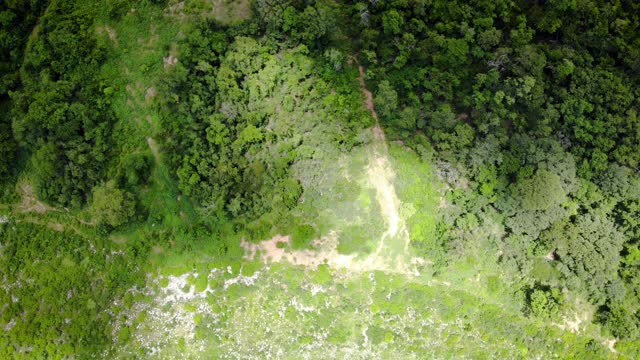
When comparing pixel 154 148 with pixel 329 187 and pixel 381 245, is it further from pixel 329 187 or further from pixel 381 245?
pixel 381 245

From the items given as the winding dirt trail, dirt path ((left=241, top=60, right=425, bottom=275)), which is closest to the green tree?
dirt path ((left=241, top=60, right=425, bottom=275))

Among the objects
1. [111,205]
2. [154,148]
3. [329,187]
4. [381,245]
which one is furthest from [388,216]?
[111,205]

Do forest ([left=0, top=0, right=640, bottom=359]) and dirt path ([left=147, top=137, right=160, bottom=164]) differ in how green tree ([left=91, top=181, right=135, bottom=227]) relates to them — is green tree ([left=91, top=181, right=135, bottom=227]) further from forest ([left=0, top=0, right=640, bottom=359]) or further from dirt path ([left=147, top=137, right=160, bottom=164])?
dirt path ([left=147, top=137, right=160, bottom=164])

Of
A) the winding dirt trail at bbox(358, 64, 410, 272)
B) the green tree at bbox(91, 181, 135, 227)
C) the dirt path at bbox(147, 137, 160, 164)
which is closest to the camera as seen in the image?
the green tree at bbox(91, 181, 135, 227)

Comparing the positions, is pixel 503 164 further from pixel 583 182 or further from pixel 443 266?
pixel 443 266

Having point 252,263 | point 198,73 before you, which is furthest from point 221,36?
point 252,263

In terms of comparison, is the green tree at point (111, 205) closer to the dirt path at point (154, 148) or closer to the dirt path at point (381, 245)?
the dirt path at point (154, 148)

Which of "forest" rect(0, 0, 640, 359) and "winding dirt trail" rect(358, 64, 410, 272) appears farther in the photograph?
"winding dirt trail" rect(358, 64, 410, 272)

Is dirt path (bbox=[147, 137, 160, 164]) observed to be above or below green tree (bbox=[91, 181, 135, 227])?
above

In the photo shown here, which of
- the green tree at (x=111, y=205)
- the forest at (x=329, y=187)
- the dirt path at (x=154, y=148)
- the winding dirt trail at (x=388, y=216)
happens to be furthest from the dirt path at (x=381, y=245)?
the green tree at (x=111, y=205)
